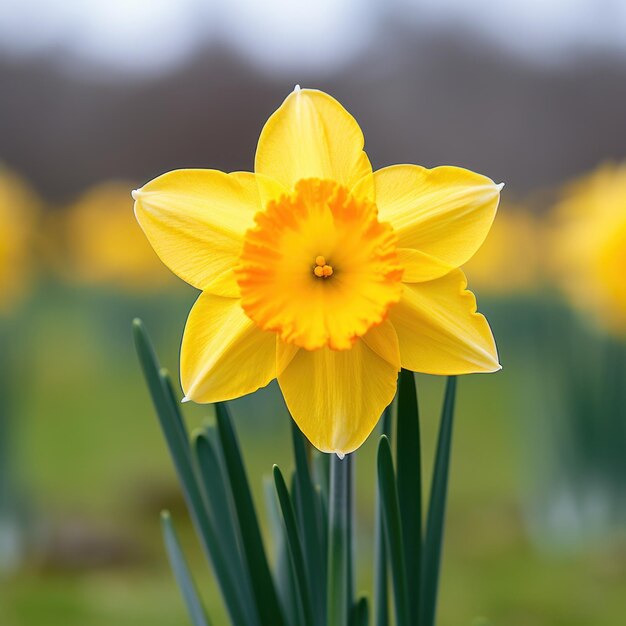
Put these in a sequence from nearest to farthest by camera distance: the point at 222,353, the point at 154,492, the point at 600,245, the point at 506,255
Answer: the point at 222,353 < the point at 600,245 < the point at 154,492 < the point at 506,255

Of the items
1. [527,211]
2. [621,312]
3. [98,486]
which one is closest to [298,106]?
[621,312]

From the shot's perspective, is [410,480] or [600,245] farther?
[600,245]

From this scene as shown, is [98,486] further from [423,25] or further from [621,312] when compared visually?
[423,25]

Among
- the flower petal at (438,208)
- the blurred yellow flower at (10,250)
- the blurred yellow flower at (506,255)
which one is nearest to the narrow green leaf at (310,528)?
the flower petal at (438,208)

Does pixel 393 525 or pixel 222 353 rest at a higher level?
A: pixel 222 353

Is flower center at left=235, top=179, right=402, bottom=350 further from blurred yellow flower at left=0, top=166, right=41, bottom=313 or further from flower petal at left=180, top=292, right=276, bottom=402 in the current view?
blurred yellow flower at left=0, top=166, right=41, bottom=313

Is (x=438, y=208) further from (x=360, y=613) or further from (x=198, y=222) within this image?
(x=360, y=613)

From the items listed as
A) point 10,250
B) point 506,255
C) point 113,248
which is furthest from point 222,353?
point 113,248
